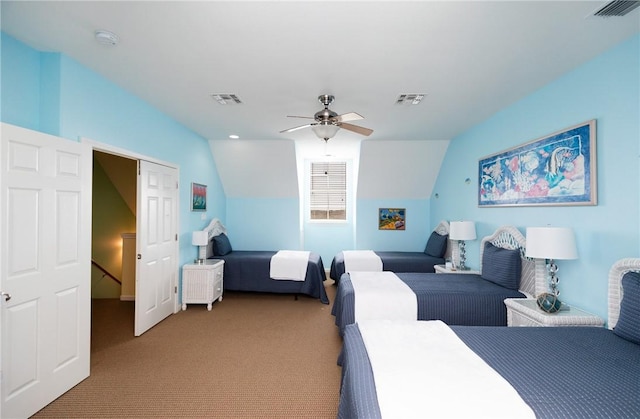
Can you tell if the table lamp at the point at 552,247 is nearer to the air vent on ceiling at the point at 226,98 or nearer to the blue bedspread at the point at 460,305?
the blue bedspread at the point at 460,305

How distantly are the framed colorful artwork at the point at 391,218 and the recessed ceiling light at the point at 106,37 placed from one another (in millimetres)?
4958

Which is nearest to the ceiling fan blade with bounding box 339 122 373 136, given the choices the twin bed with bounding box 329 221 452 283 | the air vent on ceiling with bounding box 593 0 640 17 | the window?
the air vent on ceiling with bounding box 593 0 640 17

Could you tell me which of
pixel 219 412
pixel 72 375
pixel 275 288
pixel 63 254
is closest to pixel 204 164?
pixel 275 288

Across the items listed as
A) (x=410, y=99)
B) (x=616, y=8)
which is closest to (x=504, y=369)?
(x=616, y=8)

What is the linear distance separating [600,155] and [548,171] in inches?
19.1

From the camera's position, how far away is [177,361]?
2.61m

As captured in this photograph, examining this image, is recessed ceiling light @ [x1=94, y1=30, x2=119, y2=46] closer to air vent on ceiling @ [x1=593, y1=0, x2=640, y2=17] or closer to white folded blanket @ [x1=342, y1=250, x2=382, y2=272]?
air vent on ceiling @ [x1=593, y1=0, x2=640, y2=17]

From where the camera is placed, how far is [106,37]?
1.92 meters

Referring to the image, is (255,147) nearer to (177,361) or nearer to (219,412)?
(177,361)

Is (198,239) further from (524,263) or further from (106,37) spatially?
(524,263)

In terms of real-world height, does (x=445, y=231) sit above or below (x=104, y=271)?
above

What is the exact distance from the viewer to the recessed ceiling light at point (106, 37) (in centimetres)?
189

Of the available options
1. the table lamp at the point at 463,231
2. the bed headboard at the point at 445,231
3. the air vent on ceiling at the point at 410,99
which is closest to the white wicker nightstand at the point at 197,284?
the air vent on ceiling at the point at 410,99

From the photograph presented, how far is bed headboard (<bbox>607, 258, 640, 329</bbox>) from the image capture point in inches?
74.3
